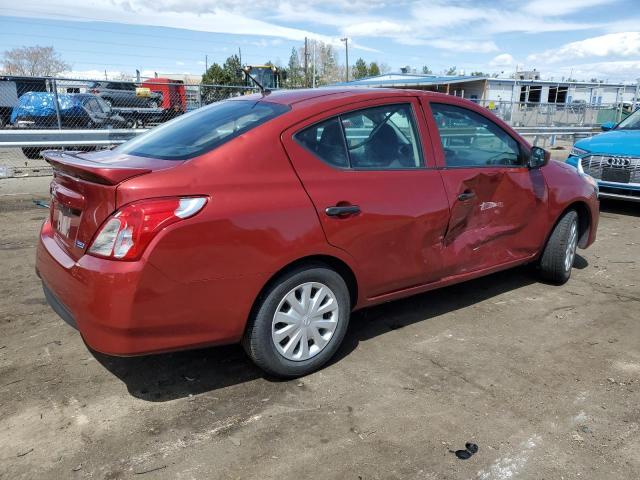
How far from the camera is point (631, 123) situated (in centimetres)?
877

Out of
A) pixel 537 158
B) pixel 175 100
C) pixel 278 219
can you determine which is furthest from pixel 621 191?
pixel 175 100

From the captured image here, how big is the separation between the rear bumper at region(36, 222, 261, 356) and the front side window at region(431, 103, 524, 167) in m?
1.88

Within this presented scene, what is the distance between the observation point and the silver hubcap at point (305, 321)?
3.06 meters

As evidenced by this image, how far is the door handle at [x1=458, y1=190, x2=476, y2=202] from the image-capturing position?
3785mm

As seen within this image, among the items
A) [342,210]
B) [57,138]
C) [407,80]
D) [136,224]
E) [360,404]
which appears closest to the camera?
[136,224]

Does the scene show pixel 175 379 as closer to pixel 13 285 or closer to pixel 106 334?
pixel 106 334

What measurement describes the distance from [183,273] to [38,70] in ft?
211

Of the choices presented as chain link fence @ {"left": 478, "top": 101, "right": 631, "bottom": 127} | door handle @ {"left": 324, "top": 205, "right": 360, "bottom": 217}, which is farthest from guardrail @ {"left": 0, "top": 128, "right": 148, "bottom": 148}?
chain link fence @ {"left": 478, "top": 101, "right": 631, "bottom": 127}

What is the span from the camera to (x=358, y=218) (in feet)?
10.6

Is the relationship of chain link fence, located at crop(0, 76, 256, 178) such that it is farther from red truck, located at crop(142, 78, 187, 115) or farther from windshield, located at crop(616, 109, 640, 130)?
windshield, located at crop(616, 109, 640, 130)

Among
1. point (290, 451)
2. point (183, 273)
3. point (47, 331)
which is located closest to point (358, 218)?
point (183, 273)

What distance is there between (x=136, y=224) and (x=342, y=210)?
1163 millimetres

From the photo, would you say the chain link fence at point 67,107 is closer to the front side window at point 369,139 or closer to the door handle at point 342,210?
the front side window at point 369,139

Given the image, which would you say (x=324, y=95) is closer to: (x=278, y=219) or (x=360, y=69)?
(x=278, y=219)
